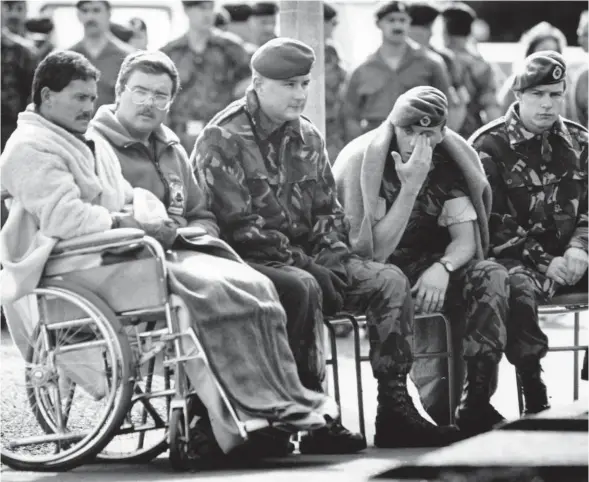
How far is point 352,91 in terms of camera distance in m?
16.3

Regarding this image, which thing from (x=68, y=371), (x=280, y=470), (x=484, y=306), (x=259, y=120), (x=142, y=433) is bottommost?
(x=280, y=470)

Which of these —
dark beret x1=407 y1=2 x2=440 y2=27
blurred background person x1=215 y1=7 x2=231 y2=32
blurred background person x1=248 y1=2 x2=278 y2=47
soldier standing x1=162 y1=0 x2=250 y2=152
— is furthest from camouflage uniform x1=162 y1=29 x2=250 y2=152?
dark beret x1=407 y1=2 x2=440 y2=27

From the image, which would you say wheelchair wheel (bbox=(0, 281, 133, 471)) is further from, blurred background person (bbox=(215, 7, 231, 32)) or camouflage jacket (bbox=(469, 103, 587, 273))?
blurred background person (bbox=(215, 7, 231, 32))

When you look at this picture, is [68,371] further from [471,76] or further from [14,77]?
[471,76]

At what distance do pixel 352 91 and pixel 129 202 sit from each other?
8.20 m

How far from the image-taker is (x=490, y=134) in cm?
970

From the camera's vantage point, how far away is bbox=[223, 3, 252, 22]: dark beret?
18.4m

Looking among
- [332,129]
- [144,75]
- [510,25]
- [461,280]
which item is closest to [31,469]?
[144,75]

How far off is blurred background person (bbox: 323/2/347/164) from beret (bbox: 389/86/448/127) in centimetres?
675

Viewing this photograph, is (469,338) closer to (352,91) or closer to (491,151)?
(491,151)

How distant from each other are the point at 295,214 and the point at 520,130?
4.66 feet

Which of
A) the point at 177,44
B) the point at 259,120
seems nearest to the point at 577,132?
the point at 259,120

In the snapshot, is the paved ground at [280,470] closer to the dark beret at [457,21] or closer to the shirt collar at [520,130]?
the shirt collar at [520,130]

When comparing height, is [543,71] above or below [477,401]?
above
